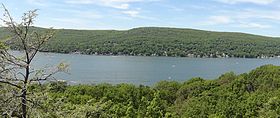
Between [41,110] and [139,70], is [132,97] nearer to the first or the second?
[41,110]

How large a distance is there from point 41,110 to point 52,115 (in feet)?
1.04

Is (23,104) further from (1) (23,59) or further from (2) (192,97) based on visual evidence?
(2) (192,97)

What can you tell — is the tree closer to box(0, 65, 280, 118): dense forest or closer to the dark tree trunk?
the dark tree trunk

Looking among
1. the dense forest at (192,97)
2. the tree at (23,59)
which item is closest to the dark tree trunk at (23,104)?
the tree at (23,59)

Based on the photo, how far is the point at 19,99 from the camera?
8094mm

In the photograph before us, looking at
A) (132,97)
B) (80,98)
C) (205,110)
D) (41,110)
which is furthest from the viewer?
(132,97)

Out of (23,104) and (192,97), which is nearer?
(23,104)

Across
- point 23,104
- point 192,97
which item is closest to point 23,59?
point 23,104

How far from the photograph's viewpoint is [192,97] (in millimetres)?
63094

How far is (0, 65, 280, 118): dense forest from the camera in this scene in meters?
39.2

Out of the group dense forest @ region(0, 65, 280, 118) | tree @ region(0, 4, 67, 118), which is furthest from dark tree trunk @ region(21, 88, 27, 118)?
dense forest @ region(0, 65, 280, 118)

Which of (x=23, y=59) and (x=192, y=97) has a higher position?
(x=23, y=59)

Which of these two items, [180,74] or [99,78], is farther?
[180,74]

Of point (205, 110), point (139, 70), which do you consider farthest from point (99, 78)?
point (205, 110)
